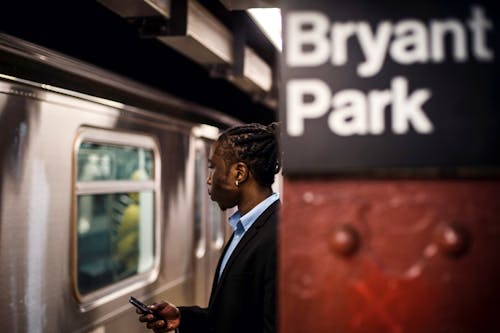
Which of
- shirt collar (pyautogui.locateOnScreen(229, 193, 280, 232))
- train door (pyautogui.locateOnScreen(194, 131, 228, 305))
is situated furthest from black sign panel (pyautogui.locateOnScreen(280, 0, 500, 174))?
train door (pyautogui.locateOnScreen(194, 131, 228, 305))

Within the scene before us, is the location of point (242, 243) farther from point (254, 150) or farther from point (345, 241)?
point (345, 241)

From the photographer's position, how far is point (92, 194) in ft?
11.1

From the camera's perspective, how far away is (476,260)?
119 centimetres

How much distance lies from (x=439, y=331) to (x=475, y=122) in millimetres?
453

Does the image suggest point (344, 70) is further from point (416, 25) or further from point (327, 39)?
point (416, 25)

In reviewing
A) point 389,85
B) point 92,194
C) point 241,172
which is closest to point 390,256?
point 389,85

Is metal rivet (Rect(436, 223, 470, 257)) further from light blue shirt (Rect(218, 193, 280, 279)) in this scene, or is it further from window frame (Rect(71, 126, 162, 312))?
window frame (Rect(71, 126, 162, 312))

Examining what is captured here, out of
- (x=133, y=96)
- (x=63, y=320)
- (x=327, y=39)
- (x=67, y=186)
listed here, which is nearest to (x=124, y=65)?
(x=133, y=96)

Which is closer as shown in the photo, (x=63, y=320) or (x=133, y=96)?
(x=63, y=320)

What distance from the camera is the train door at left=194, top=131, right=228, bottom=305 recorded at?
5070mm

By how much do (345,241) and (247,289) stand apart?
965 mm

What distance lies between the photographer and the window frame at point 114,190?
10.3ft

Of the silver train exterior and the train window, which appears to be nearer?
the silver train exterior

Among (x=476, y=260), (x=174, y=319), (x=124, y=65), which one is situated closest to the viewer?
(x=476, y=260)
